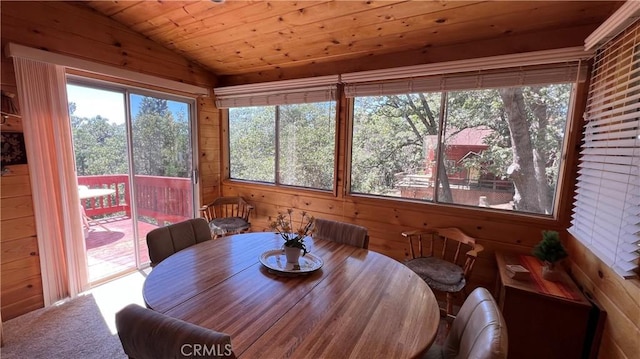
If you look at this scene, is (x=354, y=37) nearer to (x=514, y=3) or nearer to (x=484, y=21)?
(x=484, y=21)

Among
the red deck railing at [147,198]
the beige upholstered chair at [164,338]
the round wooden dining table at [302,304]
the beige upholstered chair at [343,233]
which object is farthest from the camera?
the red deck railing at [147,198]

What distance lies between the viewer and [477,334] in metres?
0.94

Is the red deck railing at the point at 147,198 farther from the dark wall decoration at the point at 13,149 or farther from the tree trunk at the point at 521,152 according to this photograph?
the tree trunk at the point at 521,152

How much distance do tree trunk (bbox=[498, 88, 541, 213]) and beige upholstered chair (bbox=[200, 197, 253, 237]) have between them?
106 inches

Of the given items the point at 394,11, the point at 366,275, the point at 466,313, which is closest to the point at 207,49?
the point at 394,11

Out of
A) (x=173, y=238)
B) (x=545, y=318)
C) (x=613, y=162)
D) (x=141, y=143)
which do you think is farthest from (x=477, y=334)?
(x=141, y=143)

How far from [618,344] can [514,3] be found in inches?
78.2

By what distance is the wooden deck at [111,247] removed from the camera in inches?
106

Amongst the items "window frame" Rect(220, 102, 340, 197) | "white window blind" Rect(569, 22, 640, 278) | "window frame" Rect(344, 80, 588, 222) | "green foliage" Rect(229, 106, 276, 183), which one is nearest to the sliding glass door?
"window frame" Rect(220, 102, 340, 197)

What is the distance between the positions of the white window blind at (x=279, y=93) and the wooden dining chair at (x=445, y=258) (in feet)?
5.44

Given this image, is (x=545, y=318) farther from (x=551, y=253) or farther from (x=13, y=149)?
(x=13, y=149)

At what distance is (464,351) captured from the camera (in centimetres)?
100

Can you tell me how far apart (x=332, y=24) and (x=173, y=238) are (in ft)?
6.65

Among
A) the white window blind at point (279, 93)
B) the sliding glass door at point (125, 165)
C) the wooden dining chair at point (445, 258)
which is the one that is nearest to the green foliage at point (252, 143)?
the white window blind at point (279, 93)
